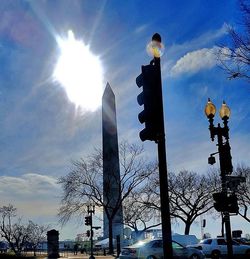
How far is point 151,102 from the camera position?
6012mm

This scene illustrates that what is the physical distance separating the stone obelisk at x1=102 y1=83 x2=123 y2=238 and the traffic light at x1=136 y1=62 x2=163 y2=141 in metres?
46.3

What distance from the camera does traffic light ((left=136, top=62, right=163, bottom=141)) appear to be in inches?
234

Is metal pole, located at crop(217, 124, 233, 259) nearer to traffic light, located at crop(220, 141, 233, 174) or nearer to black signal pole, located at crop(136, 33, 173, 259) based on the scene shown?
traffic light, located at crop(220, 141, 233, 174)

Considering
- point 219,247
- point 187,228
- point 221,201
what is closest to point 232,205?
point 221,201

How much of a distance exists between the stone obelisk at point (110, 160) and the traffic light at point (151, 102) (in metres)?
46.3

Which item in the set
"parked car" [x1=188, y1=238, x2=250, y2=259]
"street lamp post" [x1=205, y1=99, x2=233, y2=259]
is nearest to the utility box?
"parked car" [x1=188, y1=238, x2=250, y2=259]

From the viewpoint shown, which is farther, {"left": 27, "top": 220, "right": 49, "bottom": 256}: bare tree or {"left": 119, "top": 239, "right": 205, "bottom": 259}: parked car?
{"left": 27, "top": 220, "right": 49, "bottom": 256}: bare tree

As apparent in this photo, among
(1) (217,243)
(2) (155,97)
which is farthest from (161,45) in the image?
(1) (217,243)

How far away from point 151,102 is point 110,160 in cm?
5130

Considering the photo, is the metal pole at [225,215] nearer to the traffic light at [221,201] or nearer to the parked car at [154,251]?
the traffic light at [221,201]

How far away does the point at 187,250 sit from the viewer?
72.6 ft

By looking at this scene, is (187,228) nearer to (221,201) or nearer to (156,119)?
(221,201)

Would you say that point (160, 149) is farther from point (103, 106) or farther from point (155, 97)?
point (103, 106)

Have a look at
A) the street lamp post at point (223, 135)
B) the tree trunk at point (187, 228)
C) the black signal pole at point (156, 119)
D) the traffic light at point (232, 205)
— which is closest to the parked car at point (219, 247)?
the street lamp post at point (223, 135)
